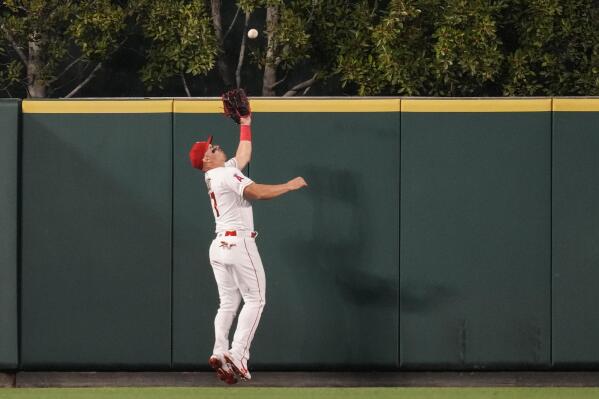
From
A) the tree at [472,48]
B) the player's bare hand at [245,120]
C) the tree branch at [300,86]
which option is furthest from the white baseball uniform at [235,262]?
the tree branch at [300,86]

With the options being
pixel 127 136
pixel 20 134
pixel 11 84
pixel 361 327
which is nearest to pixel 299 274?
pixel 361 327

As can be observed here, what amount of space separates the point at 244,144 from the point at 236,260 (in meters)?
0.86

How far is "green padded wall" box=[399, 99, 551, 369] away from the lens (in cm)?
1030

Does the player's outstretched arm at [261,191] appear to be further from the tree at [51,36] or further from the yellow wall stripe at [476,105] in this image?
the tree at [51,36]

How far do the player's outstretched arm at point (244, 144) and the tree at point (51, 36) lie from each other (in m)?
4.93

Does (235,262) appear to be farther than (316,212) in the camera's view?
No

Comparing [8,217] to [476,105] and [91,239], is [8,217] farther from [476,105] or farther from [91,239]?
[476,105]

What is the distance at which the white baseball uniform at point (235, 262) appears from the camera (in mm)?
9562

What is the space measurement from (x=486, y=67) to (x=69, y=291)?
5.59 meters

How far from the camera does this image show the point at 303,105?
10305mm

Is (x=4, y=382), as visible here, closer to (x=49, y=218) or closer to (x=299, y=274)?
(x=49, y=218)

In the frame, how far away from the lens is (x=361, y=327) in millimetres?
10320

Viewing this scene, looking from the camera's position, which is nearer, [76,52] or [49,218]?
[49,218]

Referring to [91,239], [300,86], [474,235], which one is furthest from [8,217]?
[300,86]
